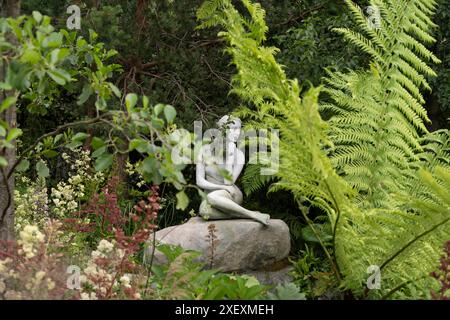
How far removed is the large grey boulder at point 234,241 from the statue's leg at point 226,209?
0.13 feet

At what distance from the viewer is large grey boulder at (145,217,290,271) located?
455 cm

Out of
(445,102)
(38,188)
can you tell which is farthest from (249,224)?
(445,102)

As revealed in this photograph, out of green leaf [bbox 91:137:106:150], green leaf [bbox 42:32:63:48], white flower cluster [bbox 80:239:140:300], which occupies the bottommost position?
white flower cluster [bbox 80:239:140:300]

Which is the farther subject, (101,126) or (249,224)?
(101,126)

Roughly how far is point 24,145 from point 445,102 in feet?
13.3

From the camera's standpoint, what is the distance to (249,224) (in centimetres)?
468

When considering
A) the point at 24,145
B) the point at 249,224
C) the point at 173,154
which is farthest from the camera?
the point at 24,145

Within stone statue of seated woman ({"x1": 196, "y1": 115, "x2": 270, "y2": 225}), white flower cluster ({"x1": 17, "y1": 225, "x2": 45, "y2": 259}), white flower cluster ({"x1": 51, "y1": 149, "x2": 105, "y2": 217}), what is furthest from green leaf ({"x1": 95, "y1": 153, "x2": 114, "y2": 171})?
stone statue of seated woman ({"x1": 196, "y1": 115, "x2": 270, "y2": 225})

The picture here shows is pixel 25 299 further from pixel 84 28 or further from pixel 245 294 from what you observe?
pixel 84 28

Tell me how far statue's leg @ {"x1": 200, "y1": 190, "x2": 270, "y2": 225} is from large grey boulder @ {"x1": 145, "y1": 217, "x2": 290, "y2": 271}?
0.04 m

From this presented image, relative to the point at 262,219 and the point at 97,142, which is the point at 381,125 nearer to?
the point at 262,219

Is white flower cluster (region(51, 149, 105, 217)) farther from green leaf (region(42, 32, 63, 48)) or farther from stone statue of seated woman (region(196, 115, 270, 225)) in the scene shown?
green leaf (region(42, 32, 63, 48))

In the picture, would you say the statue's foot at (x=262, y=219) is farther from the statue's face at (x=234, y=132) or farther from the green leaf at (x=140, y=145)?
the green leaf at (x=140, y=145)
